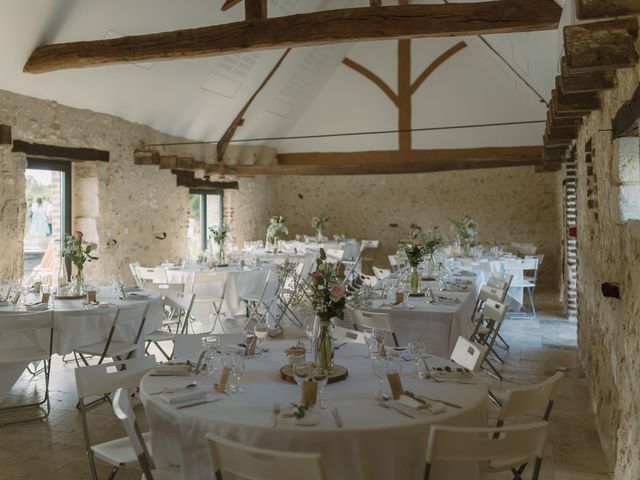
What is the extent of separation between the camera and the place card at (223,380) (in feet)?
8.61

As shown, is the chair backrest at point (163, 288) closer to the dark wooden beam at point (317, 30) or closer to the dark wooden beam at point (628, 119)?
the dark wooden beam at point (317, 30)

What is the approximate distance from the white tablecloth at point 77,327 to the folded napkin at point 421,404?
290cm

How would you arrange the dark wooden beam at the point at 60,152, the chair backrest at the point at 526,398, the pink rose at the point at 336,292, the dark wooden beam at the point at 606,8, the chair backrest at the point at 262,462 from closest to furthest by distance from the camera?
1. the chair backrest at the point at 262,462
2. the dark wooden beam at the point at 606,8
3. the chair backrest at the point at 526,398
4. the pink rose at the point at 336,292
5. the dark wooden beam at the point at 60,152

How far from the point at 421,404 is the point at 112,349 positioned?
3099 mm

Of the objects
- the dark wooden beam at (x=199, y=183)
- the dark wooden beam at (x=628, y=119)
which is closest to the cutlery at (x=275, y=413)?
the dark wooden beam at (x=628, y=119)

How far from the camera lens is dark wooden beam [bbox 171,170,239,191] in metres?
10.5

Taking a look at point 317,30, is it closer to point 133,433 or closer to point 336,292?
point 336,292

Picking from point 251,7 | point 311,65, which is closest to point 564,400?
point 251,7

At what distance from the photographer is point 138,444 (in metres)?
2.33

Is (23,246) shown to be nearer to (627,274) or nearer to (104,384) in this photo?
(104,384)

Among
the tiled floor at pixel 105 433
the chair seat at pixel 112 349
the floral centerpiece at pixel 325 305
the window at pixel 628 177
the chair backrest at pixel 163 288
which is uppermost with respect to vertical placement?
the window at pixel 628 177

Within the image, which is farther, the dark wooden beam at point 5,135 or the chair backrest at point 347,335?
the dark wooden beam at point 5,135

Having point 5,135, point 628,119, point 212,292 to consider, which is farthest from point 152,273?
point 628,119

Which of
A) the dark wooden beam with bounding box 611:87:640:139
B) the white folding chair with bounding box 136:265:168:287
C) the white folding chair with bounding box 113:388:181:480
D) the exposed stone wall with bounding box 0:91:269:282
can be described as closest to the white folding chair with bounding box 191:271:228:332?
the white folding chair with bounding box 136:265:168:287
